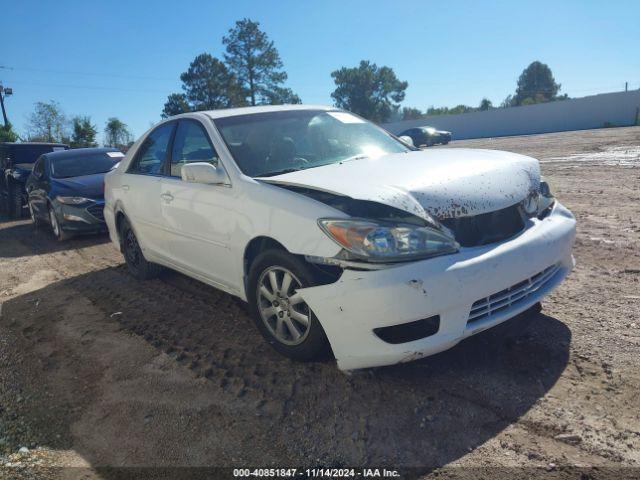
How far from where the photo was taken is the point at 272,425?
2.56m

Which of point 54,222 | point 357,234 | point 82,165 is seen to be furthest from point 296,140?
point 82,165

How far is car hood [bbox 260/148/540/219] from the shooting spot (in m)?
2.68

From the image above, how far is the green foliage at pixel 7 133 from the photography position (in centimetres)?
3809

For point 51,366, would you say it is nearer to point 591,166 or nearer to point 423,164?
point 423,164

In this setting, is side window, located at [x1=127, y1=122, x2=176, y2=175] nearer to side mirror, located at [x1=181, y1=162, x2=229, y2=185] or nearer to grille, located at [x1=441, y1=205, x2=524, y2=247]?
side mirror, located at [x1=181, y1=162, x2=229, y2=185]

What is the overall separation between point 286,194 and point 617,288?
2.87 metres

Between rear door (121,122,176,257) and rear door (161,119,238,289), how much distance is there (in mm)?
184

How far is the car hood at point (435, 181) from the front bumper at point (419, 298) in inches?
11.2

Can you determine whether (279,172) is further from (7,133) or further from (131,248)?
(7,133)

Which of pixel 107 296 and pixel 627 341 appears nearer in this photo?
pixel 627 341

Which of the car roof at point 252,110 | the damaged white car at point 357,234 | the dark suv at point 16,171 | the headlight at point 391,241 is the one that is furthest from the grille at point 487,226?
the dark suv at point 16,171

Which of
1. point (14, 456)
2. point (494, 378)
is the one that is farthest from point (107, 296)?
point (494, 378)

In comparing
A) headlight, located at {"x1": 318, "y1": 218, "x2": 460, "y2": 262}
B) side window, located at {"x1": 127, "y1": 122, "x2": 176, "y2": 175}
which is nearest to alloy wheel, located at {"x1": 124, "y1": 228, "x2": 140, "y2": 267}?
side window, located at {"x1": 127, "y1": 122, "x2": 176, "y2": 175}

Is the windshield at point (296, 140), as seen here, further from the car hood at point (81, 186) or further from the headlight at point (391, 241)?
the car hood at point (81, 186)
